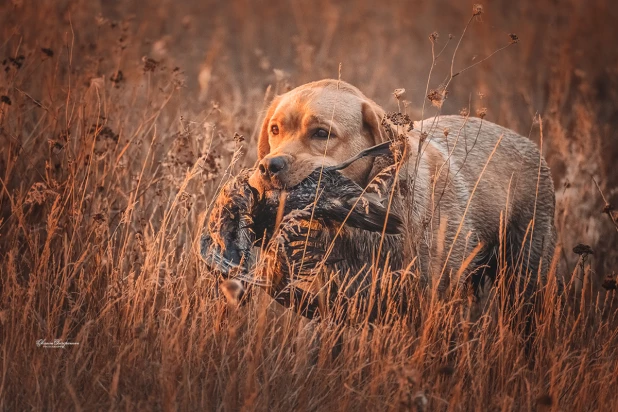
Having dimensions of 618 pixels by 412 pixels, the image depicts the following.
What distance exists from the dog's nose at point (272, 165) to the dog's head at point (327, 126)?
157mm

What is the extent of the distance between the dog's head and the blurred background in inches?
11.5

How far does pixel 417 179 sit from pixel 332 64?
4.63 meters

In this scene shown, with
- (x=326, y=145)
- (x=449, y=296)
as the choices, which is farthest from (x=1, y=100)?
(x=449, y=296)

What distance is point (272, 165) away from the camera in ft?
11.1

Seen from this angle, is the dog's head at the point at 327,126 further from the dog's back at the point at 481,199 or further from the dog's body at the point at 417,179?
the dog's back at the point at 481,199

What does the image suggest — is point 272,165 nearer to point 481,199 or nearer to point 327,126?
point 327,126

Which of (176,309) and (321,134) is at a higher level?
(321,134)

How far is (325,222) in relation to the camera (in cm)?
339

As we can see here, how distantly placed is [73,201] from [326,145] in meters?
1.23

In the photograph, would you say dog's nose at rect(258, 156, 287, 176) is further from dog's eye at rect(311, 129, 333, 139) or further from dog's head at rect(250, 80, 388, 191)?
dog's eye at rect(311, 129, 333, 139)

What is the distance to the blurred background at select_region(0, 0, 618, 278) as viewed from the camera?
16.3 feet

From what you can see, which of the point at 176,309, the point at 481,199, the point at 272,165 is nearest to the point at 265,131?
the point at 272,165

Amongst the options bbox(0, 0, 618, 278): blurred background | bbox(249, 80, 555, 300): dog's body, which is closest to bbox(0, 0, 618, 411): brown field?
bbox(0, 0, 618, 278): blurred background

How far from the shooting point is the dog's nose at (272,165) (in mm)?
3393
